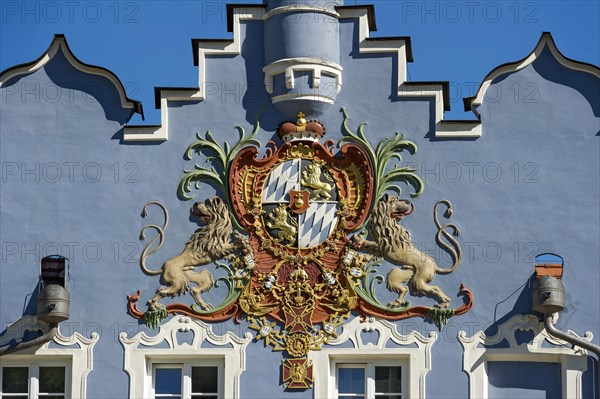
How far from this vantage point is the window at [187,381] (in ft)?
93.8

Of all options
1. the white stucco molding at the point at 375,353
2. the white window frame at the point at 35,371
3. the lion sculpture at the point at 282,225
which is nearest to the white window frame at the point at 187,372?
the white window frame at the point at 35,371

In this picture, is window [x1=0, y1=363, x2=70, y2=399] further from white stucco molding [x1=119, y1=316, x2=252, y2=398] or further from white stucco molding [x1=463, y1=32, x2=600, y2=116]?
white stucco molding [x1=463, y1=32, x2=600, y2=116]

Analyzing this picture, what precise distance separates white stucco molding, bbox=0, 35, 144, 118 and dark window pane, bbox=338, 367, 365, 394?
4759 mm

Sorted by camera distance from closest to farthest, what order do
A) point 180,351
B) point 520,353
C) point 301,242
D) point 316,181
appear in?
1. point 520,353
2. point 180,351
3. point 301,242
4. point 316,181

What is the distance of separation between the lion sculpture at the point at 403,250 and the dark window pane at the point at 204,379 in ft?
8.67

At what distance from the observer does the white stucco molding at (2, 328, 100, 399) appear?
28562 millimetres

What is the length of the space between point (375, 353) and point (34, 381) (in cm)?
478

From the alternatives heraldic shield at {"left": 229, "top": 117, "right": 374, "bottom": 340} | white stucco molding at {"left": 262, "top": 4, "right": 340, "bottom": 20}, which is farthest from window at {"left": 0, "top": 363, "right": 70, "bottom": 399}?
white stucco molding at {"left": 262, "top": 4, "right": 340, "bottom": 20}

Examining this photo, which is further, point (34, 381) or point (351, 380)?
point (34, 381)

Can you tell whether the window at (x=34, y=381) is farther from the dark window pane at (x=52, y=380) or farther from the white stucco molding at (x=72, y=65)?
the white stucco molding at (x=72, y=65)

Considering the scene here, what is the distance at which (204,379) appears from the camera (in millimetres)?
28656

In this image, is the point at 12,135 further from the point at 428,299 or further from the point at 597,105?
the point at 597,105

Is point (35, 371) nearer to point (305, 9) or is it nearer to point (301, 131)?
point (301, 131)

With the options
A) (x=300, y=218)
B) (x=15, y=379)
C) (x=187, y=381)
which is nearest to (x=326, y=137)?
(x=300, y=218)
